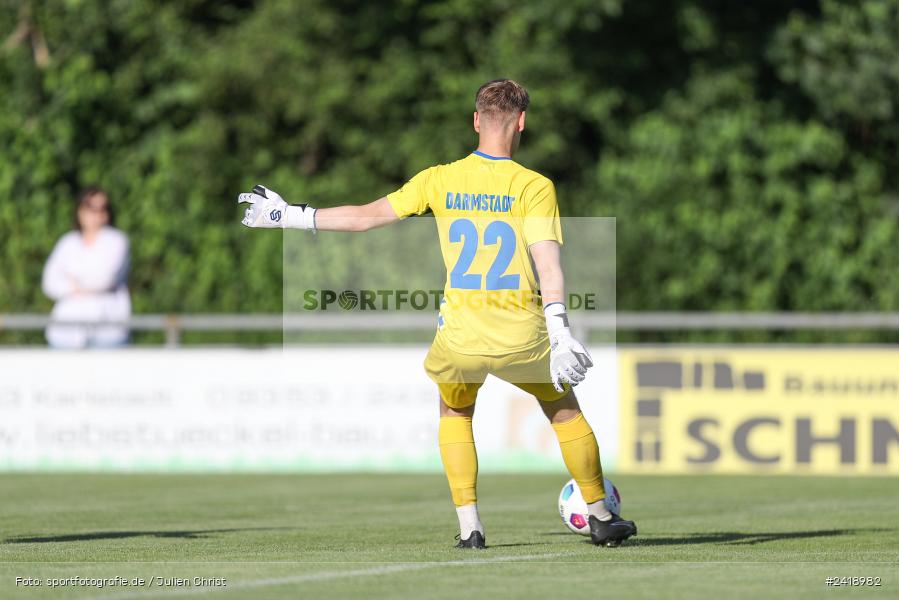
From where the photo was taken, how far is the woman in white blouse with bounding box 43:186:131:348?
1446 cm

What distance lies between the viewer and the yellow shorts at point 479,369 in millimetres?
7383

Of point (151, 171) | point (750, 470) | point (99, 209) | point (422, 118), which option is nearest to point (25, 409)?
point (99, 209)

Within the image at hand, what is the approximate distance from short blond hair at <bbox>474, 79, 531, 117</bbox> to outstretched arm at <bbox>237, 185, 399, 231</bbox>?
23.5 inches

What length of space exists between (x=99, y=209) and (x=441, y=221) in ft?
25.0

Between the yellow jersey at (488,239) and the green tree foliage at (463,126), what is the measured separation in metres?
11.7

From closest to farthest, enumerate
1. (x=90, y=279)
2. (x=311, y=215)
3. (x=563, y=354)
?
(x=563, y=354)
(x=311, y=215)
(x=90, y=279)

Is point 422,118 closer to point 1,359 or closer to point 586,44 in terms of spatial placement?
point 586,44

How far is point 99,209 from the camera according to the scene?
47.4ft

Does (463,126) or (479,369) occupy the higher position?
(463,126)

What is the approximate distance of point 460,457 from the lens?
7.65 metres

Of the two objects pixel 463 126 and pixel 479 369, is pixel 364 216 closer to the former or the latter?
pixel 479 369

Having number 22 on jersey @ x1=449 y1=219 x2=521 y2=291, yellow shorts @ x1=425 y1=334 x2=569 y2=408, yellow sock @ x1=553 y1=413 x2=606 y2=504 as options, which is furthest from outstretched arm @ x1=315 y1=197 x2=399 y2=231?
yellow sock @ x1=553 y1=413 x2=606 y2=504

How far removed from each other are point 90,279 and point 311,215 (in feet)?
25.0

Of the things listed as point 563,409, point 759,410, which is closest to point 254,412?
point 759,410
